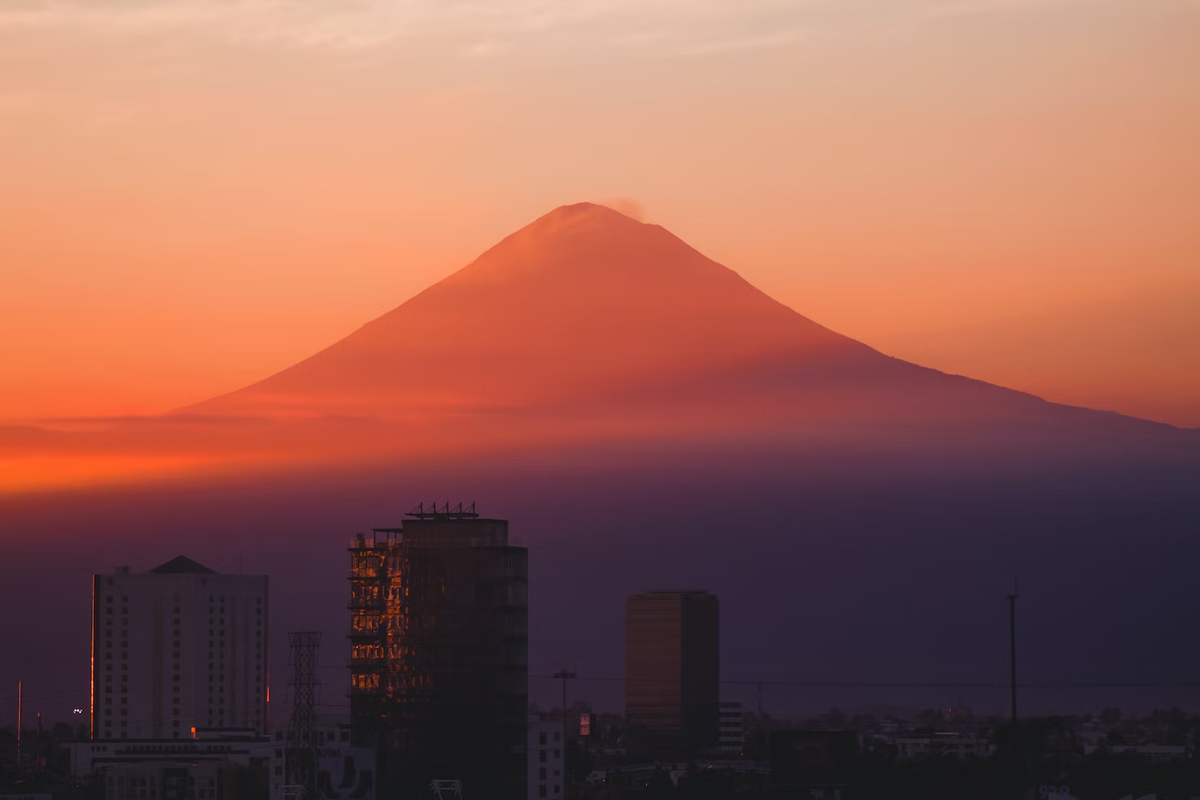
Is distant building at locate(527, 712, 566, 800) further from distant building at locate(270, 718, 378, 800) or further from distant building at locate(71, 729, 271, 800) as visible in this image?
distant building at locate(71, 729, 271, 800)

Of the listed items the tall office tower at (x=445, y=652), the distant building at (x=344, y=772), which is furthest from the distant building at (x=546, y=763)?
the distant building at (x=344, y=772)

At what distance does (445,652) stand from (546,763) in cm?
1030

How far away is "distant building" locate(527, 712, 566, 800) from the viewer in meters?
124

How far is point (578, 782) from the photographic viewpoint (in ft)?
525

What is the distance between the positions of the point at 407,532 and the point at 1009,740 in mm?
48393

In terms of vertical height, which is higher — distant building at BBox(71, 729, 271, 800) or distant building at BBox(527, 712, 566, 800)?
distant building at BBox(527, 712, 566, 800)

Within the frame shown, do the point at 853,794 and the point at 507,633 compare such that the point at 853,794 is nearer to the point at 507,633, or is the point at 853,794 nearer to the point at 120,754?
the point at 507,633

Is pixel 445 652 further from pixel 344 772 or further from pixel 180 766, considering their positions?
pixel 180 766

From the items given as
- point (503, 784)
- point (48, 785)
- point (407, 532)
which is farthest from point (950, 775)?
point (48, 785)

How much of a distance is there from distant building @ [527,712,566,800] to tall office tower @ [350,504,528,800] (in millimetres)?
1888

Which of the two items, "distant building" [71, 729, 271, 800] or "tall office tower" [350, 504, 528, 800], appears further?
"distant building" [71, 729, 271, 800]

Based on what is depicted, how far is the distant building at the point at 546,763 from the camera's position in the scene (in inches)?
4882

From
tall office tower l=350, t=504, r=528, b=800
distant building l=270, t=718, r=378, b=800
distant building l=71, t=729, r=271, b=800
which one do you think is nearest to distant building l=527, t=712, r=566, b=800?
tall office tower l=350, t=504, r=528, b=800

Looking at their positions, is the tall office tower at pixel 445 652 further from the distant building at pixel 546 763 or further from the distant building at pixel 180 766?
the distant building at pixel 180 766
